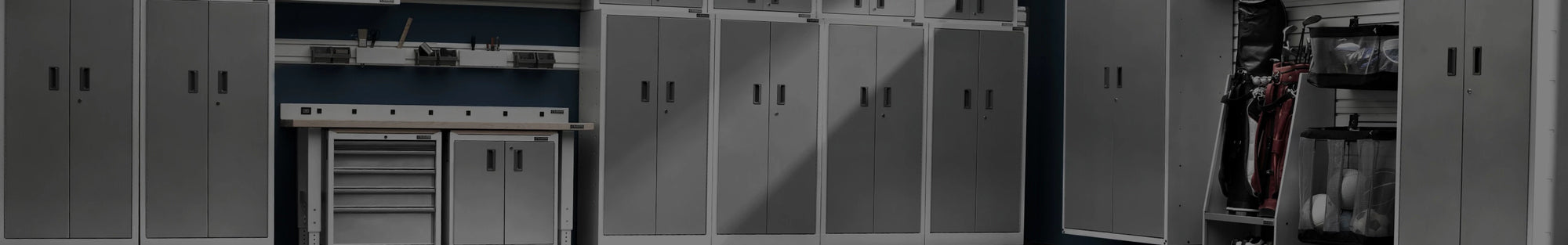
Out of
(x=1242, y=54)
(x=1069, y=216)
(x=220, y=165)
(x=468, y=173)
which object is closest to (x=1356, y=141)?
(x=1242, y=54)

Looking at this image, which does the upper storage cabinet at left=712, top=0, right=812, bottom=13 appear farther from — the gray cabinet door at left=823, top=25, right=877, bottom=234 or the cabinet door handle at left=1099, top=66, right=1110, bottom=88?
the cabinet door handle at left=1099, top=66, right=1110, bottom=88

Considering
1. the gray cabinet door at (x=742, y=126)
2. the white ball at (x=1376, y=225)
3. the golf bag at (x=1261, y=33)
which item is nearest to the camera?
the white ball at (x=1376, y=225)

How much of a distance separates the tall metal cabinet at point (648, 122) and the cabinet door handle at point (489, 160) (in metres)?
0.53

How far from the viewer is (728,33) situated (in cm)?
721

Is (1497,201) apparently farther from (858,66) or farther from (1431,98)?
(858,66)

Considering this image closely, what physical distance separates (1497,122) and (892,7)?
3179mm

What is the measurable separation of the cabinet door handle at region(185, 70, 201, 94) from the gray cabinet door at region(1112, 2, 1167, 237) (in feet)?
14.7

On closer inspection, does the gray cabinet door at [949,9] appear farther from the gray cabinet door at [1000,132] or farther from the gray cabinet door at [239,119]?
the gray cabinet door at [239,119]

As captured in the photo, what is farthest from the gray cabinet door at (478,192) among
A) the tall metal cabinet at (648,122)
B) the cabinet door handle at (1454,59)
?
the cabinet door handle at (1454,59)

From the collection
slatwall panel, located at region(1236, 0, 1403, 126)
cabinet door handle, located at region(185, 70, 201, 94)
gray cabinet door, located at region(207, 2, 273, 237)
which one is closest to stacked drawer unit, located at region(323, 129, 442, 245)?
gray cabinet door, located at region(207, 2, 273, 237)

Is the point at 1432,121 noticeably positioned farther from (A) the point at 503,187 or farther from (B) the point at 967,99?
(A) the point at 503,187

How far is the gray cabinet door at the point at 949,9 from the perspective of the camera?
24.7ft

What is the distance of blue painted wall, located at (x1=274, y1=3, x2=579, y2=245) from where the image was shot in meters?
7.05

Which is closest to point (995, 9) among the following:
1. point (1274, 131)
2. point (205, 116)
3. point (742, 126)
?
point (742, 126)
